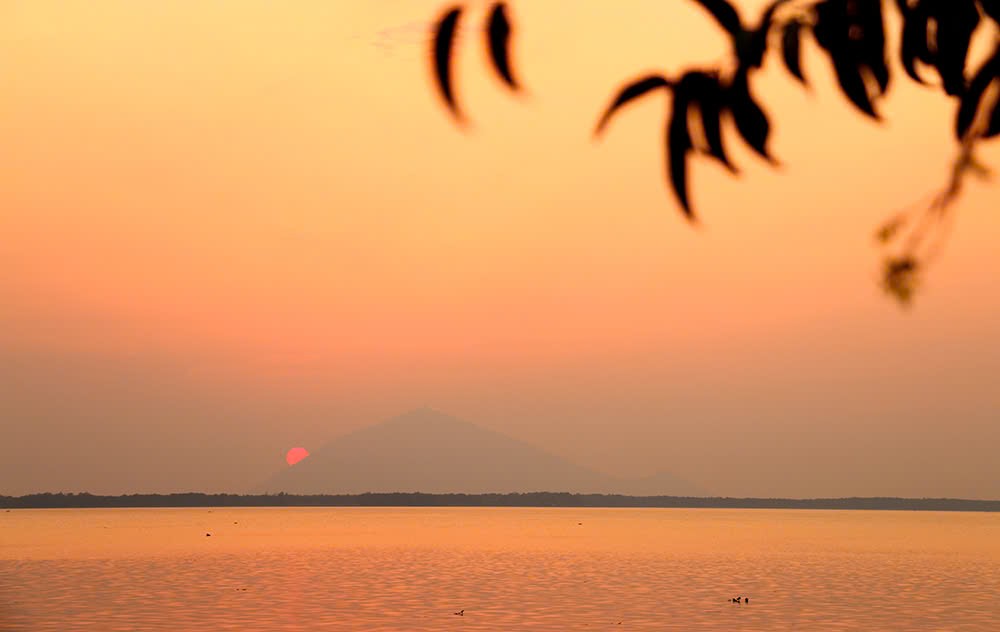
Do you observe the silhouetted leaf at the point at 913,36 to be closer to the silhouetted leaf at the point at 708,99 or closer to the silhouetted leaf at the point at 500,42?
the silhouetted leaf at the point at 708,99

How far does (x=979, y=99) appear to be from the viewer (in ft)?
12.4

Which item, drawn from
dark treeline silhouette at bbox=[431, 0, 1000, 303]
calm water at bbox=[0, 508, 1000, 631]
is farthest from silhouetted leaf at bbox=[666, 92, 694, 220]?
calm water at bbox=[0, 508, 1000, 631]

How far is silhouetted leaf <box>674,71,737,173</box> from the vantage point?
11.3 feet

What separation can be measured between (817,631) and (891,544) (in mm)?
131854

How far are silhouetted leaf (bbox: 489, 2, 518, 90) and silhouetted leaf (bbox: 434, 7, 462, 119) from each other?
9 centimetres

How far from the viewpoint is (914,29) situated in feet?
12.7

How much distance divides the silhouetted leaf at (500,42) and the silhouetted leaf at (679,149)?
17.8 inches

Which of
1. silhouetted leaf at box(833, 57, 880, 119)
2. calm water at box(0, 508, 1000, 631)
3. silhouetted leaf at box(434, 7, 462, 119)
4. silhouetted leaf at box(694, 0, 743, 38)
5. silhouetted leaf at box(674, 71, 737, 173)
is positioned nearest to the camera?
silhouetted leaf at box(434, 7, 462, 119)

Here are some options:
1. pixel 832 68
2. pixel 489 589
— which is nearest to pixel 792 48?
pixel 832 68

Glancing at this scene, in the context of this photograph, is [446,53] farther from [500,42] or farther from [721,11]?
[721,11]

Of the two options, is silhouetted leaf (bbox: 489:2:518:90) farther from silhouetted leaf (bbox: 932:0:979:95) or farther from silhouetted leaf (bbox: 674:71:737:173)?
silhouetted leaf (bbox: 932:0:979:95)

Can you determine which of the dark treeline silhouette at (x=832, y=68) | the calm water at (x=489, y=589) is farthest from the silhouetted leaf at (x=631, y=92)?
the calm water at (x=489, y=589)

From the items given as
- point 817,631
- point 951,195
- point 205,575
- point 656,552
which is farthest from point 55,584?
point 951,195

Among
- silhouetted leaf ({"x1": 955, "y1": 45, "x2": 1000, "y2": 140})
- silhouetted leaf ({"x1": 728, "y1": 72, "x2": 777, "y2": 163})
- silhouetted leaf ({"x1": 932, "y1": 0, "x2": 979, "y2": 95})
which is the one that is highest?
silhouetted leaf ({"x1": 932, "y1": 0, "x2": 979, "y2": 95})
